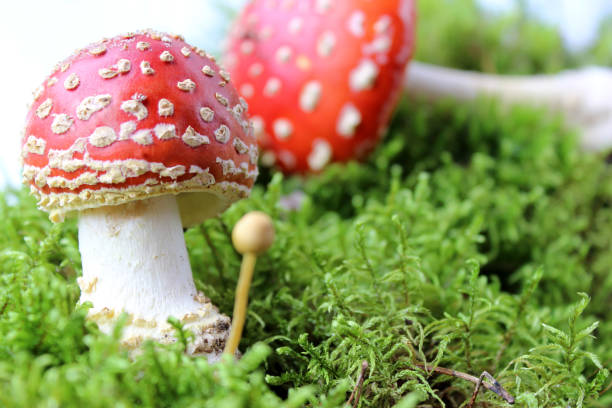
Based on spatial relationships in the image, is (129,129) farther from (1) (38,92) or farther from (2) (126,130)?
(1) (38,92)

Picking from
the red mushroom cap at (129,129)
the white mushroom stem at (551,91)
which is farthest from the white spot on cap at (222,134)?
the white mushroom stem at (551,91)

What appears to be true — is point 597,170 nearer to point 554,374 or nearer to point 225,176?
point 554,374

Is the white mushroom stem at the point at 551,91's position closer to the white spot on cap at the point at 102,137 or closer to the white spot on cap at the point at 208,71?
the white spot on cap at the point at 208,71

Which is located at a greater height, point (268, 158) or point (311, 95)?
point (311, 95)

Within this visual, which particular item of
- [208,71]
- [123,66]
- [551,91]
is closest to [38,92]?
[123,66]

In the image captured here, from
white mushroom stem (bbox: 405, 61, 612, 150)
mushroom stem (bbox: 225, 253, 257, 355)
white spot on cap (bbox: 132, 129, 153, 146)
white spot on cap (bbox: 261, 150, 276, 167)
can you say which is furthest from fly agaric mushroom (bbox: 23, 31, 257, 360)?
white mushroom stem (bbox: 405, 61, 612, 150)

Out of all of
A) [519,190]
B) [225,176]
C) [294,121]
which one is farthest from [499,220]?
[225,176]
